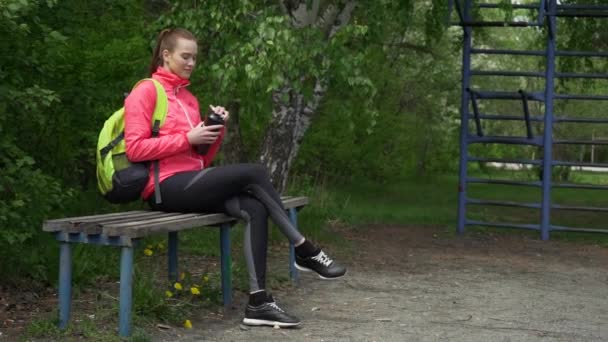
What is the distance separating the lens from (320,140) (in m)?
16.0

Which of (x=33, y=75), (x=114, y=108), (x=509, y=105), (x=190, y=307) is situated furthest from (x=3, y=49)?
(x=509, y=105)

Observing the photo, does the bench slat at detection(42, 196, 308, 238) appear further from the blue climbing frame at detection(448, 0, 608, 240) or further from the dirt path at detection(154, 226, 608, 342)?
the blue climbing frame at detection(448, 0, 608, 240)

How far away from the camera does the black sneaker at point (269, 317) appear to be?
5.74 meters

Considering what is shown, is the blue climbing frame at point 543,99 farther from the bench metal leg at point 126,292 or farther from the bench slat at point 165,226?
the bench metal leg at point 126,292

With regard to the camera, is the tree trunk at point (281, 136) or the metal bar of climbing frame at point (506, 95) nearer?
the tree trunk at point (281, 136)

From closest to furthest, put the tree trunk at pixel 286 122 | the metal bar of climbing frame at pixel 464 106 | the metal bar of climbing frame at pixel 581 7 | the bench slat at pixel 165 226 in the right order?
1. the bench slat at pixel 165 226
2. the tree trunk at pixel 286 122
3. the metal bar of climbing frame at pixel 581 7
4. the metal bar of climbing frame at pixel 464 106

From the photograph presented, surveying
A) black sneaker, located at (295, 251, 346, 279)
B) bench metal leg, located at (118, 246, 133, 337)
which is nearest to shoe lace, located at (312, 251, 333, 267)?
black sneaker, located at (295, 251, 346, 279)

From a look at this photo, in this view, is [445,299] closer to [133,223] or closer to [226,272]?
[226,272]

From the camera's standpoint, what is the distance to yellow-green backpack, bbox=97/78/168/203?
5660 mm

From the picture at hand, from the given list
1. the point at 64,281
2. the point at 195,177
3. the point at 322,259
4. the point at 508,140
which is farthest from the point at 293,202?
the point at 508,140

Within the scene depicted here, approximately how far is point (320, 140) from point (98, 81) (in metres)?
7.99

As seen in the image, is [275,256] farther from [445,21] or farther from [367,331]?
[445,21]

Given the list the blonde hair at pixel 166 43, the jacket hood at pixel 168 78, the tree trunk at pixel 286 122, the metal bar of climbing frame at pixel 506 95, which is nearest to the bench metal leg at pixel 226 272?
the jacket hood at pixel 168 78

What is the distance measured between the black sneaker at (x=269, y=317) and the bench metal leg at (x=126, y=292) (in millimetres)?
795
